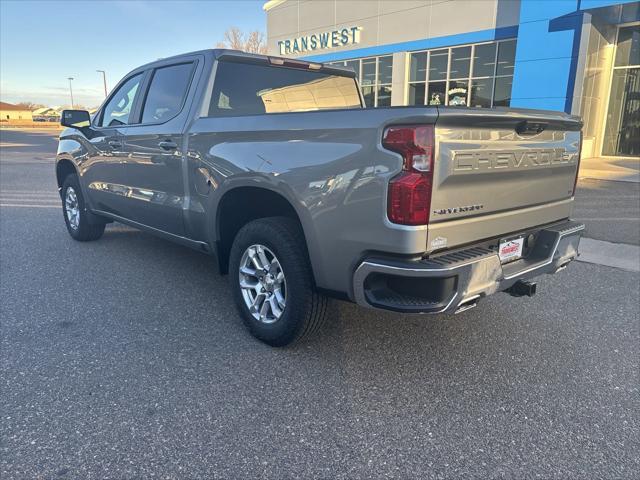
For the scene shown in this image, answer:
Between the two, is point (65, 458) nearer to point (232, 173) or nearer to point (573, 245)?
point (232, 173)

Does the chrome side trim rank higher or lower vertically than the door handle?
lower


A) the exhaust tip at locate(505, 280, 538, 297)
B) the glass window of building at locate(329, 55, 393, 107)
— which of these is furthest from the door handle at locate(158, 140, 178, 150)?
the glass window of building at locate(329, 55, 393, 107)

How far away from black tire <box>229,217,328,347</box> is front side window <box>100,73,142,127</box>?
7.62 feet

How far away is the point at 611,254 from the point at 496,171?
3879 millimetres

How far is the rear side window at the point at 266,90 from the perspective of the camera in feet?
13.0

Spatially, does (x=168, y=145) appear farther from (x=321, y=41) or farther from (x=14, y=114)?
(x=14, y=114)

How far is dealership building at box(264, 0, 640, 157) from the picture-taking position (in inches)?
581

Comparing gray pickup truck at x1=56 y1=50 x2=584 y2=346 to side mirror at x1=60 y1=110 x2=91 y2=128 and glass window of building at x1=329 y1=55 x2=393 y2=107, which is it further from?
glass window of building at x1=329 y1=55 x2=393 y2=107

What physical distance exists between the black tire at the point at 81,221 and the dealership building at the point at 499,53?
39.1 feet

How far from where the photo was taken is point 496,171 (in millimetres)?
2738

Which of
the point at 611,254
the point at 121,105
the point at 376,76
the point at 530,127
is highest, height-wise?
the point at 376,76

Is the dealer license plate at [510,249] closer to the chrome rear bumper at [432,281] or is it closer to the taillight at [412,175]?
the chrome rear bumper at [432,281]

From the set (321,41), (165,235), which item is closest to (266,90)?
(165,235)

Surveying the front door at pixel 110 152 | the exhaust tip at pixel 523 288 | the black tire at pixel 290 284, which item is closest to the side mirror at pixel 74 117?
the front door at pixel 110 152
